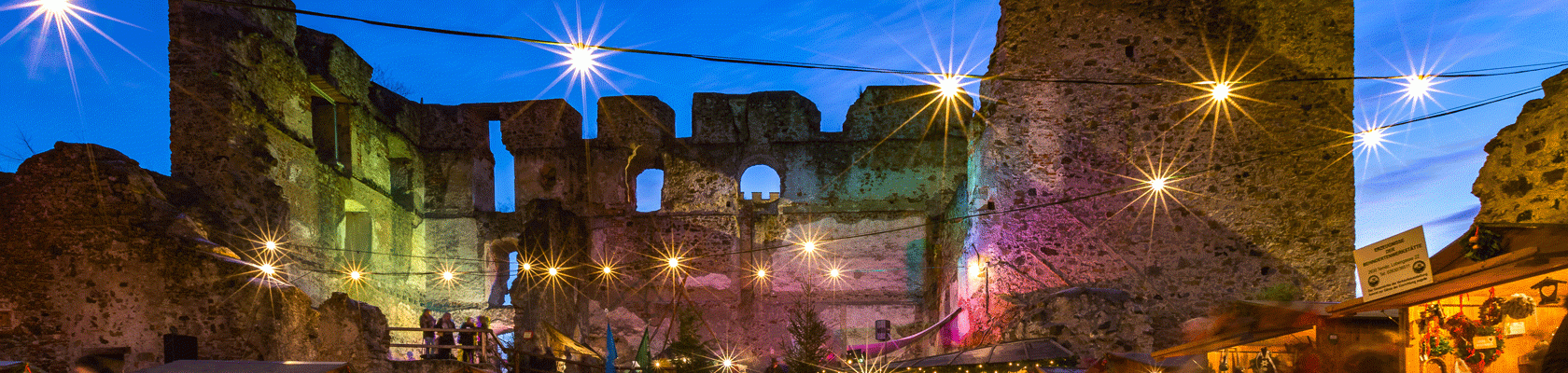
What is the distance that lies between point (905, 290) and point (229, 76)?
1327cm

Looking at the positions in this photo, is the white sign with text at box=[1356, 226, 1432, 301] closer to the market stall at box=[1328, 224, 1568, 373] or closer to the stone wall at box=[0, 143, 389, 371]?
the market stall at box=[1328, 224, 1568, 373]

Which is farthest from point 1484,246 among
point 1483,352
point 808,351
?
point 808,351

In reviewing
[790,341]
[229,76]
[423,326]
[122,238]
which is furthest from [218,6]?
[790,341]

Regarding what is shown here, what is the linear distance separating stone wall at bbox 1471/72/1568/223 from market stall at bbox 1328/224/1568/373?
148 cm

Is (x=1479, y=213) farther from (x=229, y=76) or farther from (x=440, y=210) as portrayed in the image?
(x=440, y=210)

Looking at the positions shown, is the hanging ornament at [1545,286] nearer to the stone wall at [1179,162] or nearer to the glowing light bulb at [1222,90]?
the stone wall at [1179,162]

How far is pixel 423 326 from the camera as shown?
1614cm

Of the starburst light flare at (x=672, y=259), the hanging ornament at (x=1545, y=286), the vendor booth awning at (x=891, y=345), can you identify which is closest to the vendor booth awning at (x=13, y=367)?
the vendor booth awning at (x=891, y=345)

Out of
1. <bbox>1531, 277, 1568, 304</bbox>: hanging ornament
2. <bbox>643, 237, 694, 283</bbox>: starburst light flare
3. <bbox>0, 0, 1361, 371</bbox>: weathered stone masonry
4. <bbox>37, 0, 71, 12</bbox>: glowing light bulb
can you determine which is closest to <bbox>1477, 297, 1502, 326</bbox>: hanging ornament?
<bbox>1531, 277, 1568, 304</bbox>: hanging ornament

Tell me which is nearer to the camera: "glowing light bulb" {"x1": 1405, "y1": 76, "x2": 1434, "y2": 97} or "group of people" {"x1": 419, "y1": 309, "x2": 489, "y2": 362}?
"glowing light bulb" {"x1": 1405, "y1": 76, "x2": 1434, "y2": 97}

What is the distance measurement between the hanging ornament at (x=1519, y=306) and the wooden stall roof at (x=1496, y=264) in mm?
206

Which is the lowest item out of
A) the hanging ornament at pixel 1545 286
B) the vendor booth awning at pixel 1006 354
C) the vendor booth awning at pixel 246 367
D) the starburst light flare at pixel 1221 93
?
the vendor booth awning at pixel 1006 354

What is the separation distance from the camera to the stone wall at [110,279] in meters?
11.9

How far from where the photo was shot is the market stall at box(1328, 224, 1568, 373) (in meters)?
5.57
